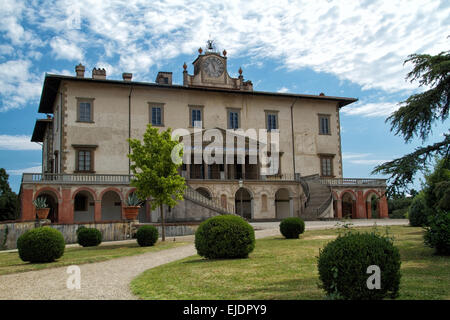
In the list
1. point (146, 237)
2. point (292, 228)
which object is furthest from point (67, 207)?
point (292, 228)

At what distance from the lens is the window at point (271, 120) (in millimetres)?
42625

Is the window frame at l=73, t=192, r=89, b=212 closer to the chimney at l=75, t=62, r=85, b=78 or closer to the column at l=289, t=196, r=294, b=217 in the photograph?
the chimney at l=75, t=62, r=85, b=78

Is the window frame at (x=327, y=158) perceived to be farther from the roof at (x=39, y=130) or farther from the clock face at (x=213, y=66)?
the roof at (x=39, y=130)

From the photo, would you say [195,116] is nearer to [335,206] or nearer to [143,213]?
[143,213]

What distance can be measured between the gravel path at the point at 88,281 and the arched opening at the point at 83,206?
1932 centimetres

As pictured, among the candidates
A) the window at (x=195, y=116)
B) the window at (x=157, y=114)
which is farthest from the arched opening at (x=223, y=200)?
the window at (x=157, y=114)

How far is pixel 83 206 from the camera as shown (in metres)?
35.0

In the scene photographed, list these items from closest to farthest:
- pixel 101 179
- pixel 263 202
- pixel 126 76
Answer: pixel 101 179 < pixel 263 202 < pixel 126 76

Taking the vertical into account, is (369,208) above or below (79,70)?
below

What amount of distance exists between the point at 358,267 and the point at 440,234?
323 inches

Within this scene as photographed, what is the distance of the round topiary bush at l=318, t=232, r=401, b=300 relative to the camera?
6.93 m

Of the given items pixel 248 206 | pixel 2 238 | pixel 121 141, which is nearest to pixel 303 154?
pixel 248 206
